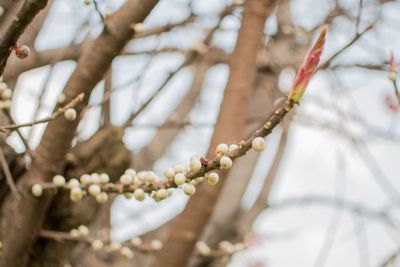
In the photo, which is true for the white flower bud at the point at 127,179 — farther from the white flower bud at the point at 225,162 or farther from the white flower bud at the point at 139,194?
the white flower bud at the point at 225,162

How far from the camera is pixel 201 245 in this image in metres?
2.36

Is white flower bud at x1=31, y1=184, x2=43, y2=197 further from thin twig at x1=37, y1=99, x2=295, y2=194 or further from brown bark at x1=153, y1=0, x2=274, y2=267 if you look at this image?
brown bark at x1=153, y1=0, x2=274, y2=267

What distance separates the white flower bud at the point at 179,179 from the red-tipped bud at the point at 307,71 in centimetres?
29

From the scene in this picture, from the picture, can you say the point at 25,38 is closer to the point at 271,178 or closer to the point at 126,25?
the point at 126,25

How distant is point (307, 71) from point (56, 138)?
952 mm

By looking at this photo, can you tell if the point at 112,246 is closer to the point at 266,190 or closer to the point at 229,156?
the point at 229,156

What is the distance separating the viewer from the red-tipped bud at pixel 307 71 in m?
0.88

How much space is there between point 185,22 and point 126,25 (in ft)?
4.28

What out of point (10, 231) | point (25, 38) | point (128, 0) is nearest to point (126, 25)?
point (128, 0)

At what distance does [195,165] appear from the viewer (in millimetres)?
1025

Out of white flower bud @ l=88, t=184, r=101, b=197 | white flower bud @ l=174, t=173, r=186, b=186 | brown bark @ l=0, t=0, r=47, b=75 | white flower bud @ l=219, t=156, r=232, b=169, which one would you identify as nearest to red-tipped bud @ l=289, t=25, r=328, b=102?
white flower bud @ l=219, t=156, r=232, b=169

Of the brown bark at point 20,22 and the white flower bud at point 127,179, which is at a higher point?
the brown bark at point 20,22

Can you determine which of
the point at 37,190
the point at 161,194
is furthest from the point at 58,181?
the point at 161,194

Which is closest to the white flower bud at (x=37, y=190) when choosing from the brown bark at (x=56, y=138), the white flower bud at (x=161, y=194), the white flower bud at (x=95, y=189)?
the brown bark at (x=56, y=138)
